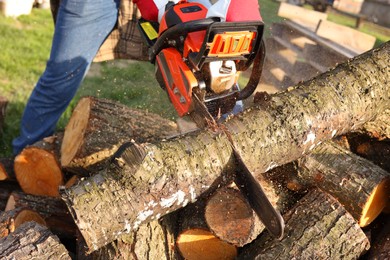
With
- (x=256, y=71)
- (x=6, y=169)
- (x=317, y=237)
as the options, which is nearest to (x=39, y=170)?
(x=6, y=169)

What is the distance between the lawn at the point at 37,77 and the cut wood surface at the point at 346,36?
1.97 metres

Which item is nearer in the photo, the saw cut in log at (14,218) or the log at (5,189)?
the saw cut in log at (14,218)

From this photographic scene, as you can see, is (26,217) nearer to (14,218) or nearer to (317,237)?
(14,218)

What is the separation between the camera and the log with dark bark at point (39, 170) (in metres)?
2.64

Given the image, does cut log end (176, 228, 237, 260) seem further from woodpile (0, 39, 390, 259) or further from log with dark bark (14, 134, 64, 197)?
log with dark bark (14, 134, 64, 197)

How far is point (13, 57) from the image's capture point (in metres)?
4.49

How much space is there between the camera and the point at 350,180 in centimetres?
214

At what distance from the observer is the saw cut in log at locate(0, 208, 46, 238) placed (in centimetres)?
203

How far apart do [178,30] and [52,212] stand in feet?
3.55

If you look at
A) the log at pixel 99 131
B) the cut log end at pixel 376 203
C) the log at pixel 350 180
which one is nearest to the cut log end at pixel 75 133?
the log at pixel 99 131

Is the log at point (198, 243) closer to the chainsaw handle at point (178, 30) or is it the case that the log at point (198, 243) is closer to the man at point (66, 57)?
the chainsaw handle at point (178, 30)

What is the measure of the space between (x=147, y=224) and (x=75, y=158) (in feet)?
2.11

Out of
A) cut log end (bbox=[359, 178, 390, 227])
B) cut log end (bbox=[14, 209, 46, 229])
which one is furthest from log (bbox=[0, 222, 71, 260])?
cut log end (bbox=[359, 178, 390, 227])

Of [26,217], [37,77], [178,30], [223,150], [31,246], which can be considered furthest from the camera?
[37,77]
